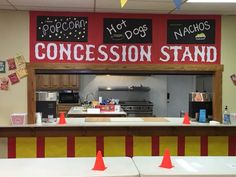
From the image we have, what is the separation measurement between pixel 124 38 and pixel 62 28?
37.9 inches

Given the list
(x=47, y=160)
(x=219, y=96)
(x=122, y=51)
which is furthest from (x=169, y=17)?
(x=47, y=160)

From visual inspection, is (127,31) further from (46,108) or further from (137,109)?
(137,109)

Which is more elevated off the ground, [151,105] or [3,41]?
[3,41]

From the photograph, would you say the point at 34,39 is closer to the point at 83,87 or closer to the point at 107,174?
the point at 107,174

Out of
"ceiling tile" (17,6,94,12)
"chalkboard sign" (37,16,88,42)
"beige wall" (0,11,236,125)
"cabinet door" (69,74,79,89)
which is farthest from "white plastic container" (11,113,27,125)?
"cabinet door" (69,74,79,89)

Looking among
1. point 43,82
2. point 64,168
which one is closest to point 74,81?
point 43,82

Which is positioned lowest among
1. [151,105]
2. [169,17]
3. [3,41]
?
[151,105]

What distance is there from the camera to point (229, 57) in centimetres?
553

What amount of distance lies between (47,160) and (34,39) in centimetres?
318

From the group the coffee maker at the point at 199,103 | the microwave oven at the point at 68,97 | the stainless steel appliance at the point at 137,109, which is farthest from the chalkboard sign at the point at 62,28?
the stainless steel appliance at the point at 137,109

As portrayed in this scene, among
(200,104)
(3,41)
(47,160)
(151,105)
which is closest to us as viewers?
(47,160)

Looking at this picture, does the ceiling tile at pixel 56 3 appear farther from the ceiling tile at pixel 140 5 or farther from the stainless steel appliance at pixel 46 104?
the stainless steel appliance at pixel 46 104

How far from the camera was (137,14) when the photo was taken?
17.7ft

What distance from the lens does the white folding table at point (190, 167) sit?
208 cm
